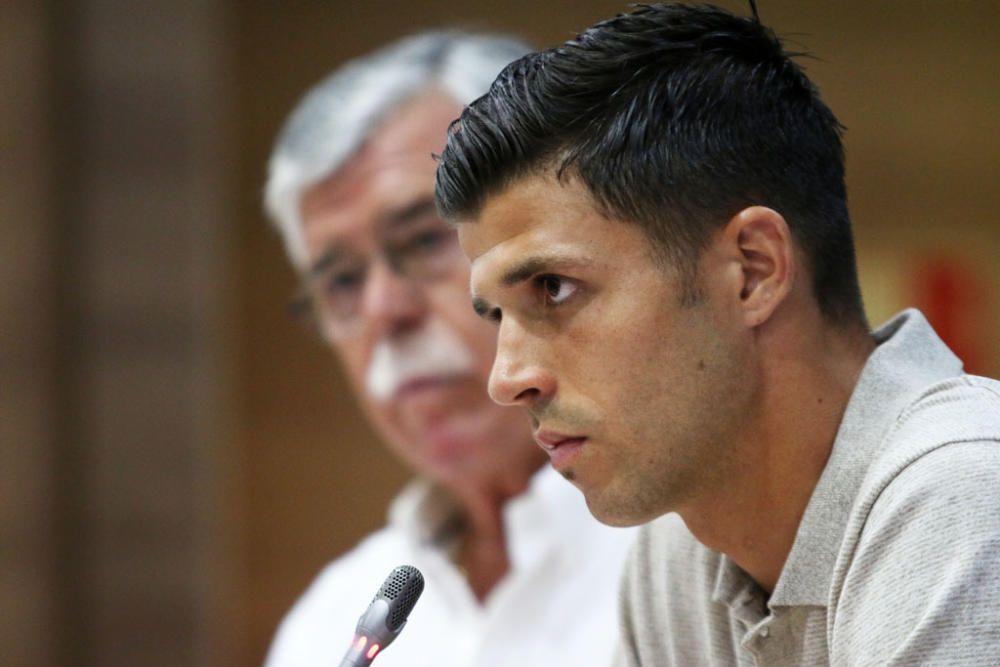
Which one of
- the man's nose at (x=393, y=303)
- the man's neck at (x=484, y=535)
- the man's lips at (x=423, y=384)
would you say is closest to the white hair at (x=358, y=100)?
the man's nose at (x=393, y=303)

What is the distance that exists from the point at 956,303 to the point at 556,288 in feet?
9.55

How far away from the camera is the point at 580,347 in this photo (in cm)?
109

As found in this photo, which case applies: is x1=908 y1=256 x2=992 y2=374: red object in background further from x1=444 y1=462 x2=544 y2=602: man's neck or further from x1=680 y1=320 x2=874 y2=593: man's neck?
x1=680 y1=320 x2=874 y2=593: man's neck

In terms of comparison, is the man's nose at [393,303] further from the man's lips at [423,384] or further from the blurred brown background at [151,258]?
the blurred brown background at [151,258]

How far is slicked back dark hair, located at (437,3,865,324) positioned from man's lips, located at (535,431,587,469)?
147 millimetres

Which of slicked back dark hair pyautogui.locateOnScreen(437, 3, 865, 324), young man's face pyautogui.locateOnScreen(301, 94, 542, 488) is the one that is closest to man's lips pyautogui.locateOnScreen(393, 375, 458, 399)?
young man's face pyautogui.locateOnScreen(301, 94, 542, 488)

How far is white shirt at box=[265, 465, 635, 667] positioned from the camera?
2.06 meters

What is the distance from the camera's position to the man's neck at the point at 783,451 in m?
1.12

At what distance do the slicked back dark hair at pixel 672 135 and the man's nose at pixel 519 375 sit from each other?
4.5 inches

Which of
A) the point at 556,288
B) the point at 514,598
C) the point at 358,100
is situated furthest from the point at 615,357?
the point at 358,100

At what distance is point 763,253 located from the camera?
3.62 feet

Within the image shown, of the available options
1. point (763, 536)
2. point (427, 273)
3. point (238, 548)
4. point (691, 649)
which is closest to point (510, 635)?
point (427, 273)

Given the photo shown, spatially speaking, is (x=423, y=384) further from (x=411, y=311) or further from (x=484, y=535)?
(x=484, y=535)

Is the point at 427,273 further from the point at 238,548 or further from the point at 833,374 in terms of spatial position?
the point at 238,548
